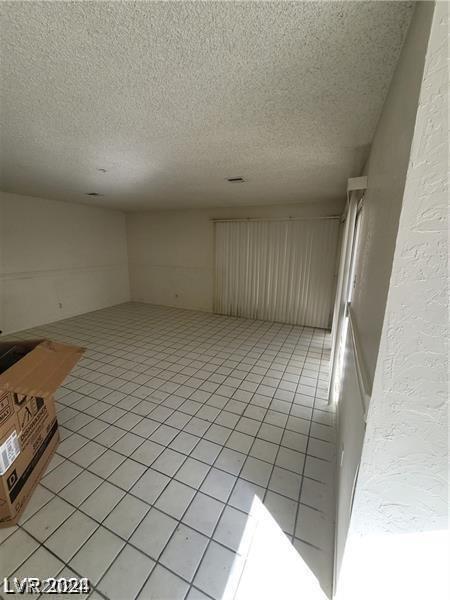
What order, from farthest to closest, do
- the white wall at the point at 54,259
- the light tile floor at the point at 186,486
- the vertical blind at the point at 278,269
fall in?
the vertical blind at the point at 278,269 → the white wall at the point at 54,259 → the light tile floor at the point at 186,486

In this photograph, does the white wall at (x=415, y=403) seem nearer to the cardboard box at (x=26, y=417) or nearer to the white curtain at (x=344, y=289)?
the white curtain at (x=344, y=289)

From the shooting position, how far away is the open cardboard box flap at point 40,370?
1336 millimetres

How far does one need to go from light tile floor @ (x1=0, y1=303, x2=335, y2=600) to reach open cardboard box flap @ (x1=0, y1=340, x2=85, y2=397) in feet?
2.05

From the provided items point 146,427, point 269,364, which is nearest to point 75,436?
point 146,427

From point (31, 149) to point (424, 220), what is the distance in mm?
2618

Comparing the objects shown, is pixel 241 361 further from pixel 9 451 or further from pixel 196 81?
pixel 196 81

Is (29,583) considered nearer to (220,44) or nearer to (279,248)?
(220,44)

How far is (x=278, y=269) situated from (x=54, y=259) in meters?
4.16

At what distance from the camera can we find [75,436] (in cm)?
185

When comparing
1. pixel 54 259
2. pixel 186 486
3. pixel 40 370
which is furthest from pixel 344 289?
pixel 54 259

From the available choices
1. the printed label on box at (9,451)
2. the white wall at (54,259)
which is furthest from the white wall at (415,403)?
the white wall at (54,259)

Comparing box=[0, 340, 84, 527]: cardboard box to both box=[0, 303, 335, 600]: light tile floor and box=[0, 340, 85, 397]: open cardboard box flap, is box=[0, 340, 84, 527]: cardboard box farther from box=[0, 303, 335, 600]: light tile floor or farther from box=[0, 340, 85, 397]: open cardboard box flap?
box=[0, 303, 335, 600]: light tile floor

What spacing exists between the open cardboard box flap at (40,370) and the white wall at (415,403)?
1.65 m

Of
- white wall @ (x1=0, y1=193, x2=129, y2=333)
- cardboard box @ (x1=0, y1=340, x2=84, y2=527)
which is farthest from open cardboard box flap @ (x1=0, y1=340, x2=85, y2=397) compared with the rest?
white wall @ (x1=0, y1=193, x2=129, y2=333)
